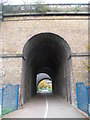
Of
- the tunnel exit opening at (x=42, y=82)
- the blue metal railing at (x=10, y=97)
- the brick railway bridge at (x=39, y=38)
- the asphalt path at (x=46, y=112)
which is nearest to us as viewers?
the asphalt path at (x=46, y=112)

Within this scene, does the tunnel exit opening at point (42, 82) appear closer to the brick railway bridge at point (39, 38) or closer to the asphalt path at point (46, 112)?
the brick railway bridge at point (39, 38)

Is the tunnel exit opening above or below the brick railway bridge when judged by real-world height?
below

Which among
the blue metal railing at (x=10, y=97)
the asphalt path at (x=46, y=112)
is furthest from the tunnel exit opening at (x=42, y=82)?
the asphalt path at (x=46, y=112)

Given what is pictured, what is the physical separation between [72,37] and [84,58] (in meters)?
2.06

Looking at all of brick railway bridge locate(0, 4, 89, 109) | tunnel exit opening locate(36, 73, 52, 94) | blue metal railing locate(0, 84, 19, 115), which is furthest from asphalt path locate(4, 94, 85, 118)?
tunnel exit opening locate(36, 73, 52, 94)

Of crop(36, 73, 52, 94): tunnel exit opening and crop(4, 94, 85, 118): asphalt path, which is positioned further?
crop(36, 73, 52, 94): tunnel exit opening

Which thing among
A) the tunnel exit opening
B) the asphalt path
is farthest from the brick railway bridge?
the tunnel exit opening

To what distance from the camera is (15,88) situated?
11352 mm

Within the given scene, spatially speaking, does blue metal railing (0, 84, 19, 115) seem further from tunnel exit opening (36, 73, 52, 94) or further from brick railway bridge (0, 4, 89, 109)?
tunnel exit opening (36, 73, 52, 94)

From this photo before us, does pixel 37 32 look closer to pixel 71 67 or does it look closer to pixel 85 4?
pixel 71 67

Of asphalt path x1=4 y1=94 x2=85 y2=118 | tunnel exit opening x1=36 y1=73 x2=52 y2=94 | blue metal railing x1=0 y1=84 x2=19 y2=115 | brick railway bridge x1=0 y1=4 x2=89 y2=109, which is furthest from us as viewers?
tunnel exit opening x1=36 y1=73 x2=52 y2=94

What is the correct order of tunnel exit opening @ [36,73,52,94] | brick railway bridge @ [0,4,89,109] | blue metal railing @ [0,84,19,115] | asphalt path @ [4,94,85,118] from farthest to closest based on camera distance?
tunnel exit opening @ [36,73,52,94], brick railway bridge @ [0,4,89,109], blue metal railing @ [0,84,19,115], asphalt path @ [4,94,85,118]

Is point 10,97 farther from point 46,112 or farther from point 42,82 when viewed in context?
point 42,82

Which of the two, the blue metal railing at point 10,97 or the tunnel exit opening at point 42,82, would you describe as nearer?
the blue metal railing at point 10,97
